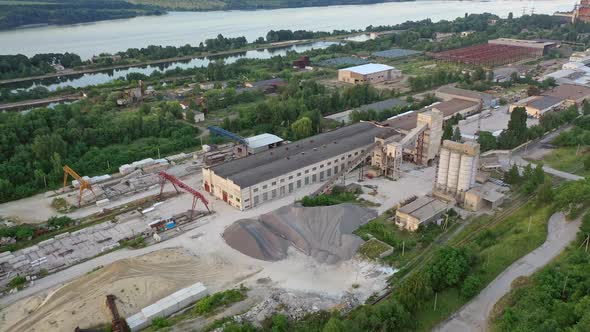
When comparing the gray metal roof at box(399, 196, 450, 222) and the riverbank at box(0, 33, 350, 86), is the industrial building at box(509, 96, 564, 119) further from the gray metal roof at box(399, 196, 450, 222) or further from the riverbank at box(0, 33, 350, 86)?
the riverbank at box(0, 33, 350, 86)

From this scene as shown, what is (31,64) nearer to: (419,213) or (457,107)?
(457,107)

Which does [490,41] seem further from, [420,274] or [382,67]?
[420,274]

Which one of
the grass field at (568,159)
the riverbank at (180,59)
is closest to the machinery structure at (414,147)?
the grass field at (568,159)

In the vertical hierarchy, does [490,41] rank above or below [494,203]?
above

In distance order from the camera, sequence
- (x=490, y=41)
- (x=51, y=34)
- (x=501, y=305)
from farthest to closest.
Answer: (x=51, y=34), (x=490, y=41), (x=501, y=305)

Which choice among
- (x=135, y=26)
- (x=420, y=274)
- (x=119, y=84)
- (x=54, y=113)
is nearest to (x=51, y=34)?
(x=135, y=26)

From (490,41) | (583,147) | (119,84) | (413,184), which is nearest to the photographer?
(413,184)

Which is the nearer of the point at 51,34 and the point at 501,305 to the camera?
the point at 501,305
